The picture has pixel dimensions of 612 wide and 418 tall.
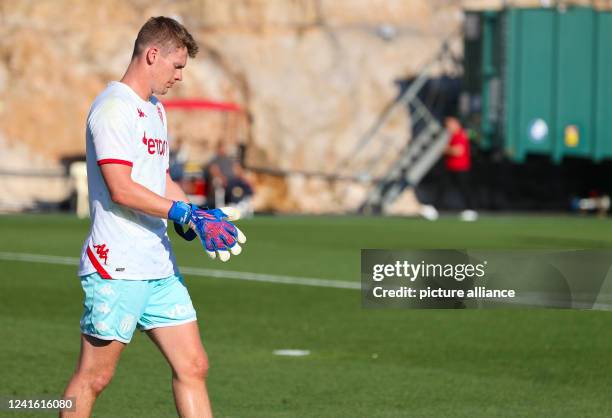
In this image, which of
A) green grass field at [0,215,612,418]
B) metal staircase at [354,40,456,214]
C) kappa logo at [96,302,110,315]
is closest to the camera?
kappa logo at [96,302,110,315]

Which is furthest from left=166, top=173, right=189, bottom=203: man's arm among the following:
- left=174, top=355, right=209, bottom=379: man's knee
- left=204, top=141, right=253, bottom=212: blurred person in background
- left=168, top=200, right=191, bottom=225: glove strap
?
left=204, top=141, right=253, bottom=212: blurred person in background

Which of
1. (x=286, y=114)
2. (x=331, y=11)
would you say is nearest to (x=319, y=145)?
(x=286, y=114)

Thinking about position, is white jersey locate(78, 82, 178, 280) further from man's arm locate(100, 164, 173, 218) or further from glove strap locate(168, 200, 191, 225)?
glove strap locate(168, 200, 191, 225)

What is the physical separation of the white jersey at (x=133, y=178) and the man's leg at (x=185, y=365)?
10.9 inches

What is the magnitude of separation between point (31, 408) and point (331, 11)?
42.0m

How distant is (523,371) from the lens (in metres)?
10.9

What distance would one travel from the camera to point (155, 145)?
6773 millimetres

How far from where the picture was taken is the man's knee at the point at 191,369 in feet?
22.5

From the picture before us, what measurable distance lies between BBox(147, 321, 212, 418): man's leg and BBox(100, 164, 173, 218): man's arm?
1.99 ft

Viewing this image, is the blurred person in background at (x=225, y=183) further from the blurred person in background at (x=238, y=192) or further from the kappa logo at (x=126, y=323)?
the kappa logo at (x=126, y=323)

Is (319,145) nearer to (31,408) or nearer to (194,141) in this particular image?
(194,141)

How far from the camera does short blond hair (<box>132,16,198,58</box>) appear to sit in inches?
263

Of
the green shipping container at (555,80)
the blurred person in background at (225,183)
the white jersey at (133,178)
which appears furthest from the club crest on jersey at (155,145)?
the green shipping container at (555,80)

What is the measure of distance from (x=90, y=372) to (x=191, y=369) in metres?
0.46
